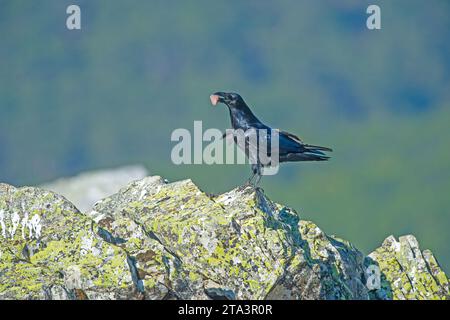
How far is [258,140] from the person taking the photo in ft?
73.7

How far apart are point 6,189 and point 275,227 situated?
15.4 ft

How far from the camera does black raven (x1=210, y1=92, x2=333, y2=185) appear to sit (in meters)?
22.4

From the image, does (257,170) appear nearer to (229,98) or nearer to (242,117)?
(242,117)

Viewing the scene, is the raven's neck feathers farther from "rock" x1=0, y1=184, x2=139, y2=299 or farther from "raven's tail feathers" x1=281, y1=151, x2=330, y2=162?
"rock" x1=0, y1=184, x2=139, y2=299

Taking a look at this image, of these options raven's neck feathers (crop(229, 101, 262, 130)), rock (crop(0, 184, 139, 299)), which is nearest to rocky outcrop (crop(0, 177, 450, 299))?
rock (crop(0, 184, 139, 299))

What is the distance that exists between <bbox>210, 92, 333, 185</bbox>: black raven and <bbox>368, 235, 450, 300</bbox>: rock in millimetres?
2417

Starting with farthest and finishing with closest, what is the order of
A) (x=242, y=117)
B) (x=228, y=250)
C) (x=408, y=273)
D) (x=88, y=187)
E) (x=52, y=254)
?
1. (x=88, y=187)
2. (x=242, y=117)
3. (x=408, y=273)
4. (x=228, y=250)
5. (x=52, y=254)

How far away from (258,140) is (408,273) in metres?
4.17

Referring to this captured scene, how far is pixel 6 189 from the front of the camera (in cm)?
1916

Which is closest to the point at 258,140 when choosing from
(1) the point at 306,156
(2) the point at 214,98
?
(1) the point at 306,156

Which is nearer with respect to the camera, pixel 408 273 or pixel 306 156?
pixel 408 273

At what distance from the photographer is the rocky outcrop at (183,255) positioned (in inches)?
664

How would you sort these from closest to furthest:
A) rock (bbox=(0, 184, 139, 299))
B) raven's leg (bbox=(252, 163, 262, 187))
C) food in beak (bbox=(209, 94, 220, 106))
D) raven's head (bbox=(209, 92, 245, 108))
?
rock (bbox=(0, 184, 139, 299)) → raven's leg (bbox=(252, 163, 262, 187)) → food in beak (bbox=(209, 94, 220, 106)) → raven's head (bbox=(209, 92, 245, 108))
